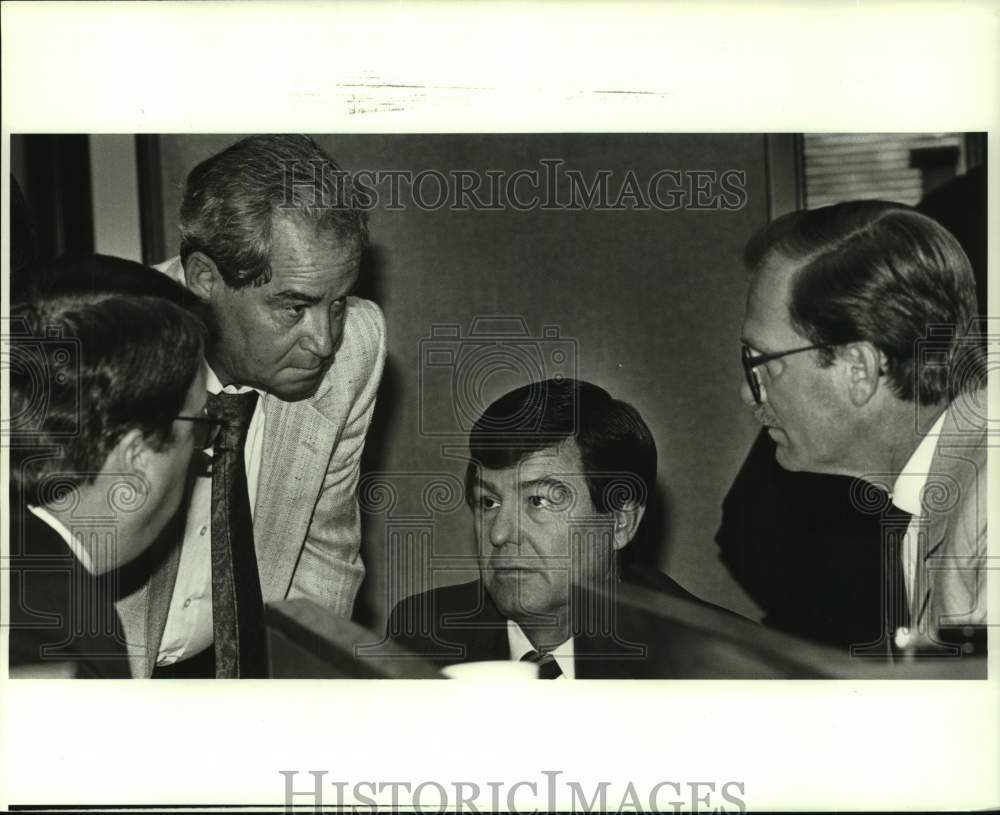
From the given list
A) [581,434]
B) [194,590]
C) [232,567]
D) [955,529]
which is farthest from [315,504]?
[955,529]

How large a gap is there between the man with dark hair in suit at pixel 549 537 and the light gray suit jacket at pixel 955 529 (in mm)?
627

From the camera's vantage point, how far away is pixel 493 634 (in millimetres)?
3785

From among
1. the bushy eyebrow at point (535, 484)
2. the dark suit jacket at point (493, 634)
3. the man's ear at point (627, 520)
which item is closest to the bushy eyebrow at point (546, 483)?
the bushy eyebrow at point (535, 484)

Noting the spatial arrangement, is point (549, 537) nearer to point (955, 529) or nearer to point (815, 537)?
point (815, 537)

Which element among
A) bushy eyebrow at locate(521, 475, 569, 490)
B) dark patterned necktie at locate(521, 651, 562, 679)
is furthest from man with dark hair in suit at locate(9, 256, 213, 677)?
dark patterned necktie at locate(521, 651, 562, 679)

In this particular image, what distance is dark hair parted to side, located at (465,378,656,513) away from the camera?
3.78 m

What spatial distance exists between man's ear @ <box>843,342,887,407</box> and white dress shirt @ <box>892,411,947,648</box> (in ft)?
0.63

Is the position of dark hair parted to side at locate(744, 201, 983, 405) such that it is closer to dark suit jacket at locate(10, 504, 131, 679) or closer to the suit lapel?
the suit lapel

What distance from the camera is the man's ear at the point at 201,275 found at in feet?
12.4

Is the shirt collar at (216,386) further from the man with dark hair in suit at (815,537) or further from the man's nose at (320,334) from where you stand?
the man with dark hair in suit at (815,537)

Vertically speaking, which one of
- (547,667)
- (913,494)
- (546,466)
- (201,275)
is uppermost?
(201,275)

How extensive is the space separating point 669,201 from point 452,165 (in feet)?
1.88

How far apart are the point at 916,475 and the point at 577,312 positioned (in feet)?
3.22

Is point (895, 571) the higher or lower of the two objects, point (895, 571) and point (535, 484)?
the lower
